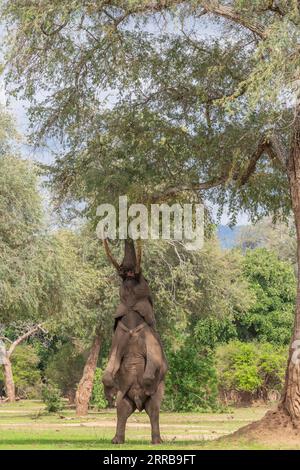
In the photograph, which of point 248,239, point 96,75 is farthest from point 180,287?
point 248,239

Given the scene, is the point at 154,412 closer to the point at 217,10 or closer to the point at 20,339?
the point at 217,10

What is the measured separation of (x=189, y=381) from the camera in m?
39.6

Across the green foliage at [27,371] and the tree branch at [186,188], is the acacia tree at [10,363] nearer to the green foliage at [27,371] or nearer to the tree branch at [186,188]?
the green foliage at [27,371]

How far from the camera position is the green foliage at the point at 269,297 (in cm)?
5409

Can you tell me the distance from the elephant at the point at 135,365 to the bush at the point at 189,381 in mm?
22815

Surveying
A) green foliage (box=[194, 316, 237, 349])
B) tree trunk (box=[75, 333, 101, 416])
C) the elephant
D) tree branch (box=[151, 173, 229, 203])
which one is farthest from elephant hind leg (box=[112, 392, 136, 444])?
green foliage (box=[194, 316, 237, 349])

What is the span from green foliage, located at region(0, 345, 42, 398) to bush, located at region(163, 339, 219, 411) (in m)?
19.4

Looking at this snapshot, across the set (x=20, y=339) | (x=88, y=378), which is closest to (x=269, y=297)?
(x=20, y=339)

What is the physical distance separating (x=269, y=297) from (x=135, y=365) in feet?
130

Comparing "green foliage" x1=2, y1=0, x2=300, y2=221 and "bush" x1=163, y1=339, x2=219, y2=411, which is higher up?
"green foliage" x1=2, y1=0, x2=300, y2=221

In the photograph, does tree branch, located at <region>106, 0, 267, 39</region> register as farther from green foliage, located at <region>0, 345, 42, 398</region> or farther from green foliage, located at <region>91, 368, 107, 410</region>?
green foliage, located at <region>0, 345, 42, 398</region>

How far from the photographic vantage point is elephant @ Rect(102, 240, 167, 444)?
52.5 feet

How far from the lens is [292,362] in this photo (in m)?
16.2
